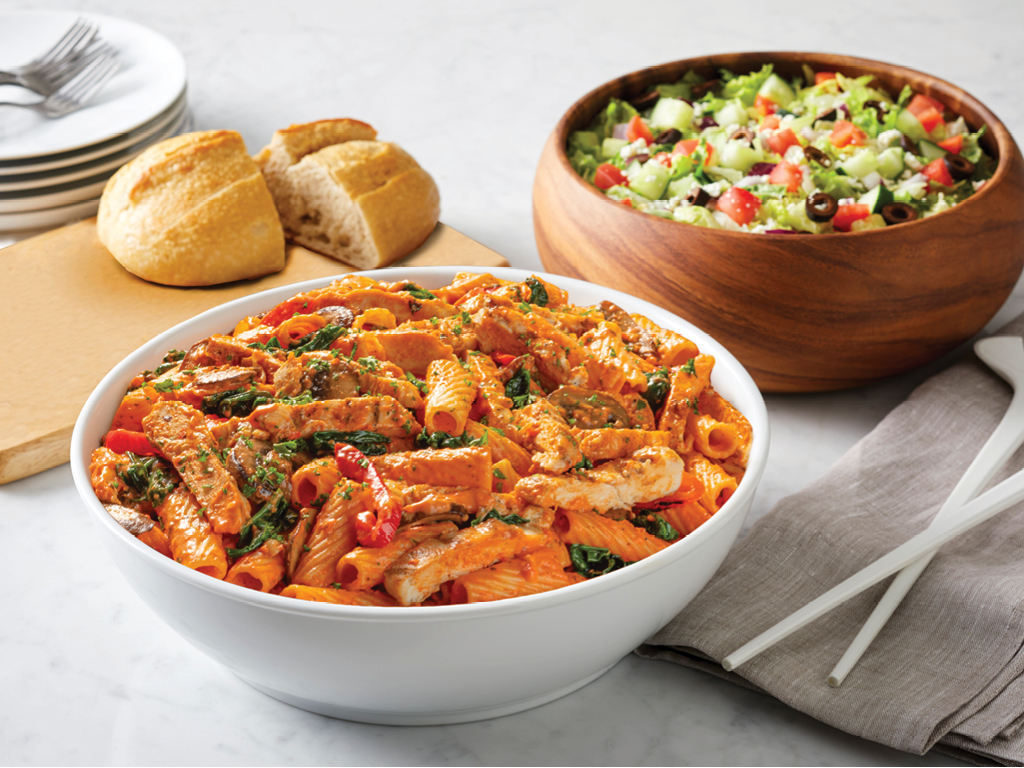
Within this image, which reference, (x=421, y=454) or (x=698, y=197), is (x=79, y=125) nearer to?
(x=698, y=197)

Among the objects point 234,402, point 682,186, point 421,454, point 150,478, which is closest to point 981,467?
point 682,186

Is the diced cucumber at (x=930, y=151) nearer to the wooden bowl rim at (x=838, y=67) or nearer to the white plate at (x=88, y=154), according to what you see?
the wooden bowl rim at (x=838, y=67)

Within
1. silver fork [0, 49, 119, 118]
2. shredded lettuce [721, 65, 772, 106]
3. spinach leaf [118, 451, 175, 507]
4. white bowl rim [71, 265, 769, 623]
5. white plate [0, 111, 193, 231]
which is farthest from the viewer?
silver fork [0, 49, 119, 118]

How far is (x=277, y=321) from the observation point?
2182 millimetres

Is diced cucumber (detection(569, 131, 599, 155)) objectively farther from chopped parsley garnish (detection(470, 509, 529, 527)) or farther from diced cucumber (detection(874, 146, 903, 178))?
chopped parsley garnish (detection(470, 509, 529, 527))

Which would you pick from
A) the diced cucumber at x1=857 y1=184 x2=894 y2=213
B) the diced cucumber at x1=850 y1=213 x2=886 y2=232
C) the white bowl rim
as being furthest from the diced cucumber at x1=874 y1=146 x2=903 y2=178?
the white bowl rim

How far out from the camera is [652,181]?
292cm

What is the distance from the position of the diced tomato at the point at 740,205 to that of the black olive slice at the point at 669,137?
1.37 feet

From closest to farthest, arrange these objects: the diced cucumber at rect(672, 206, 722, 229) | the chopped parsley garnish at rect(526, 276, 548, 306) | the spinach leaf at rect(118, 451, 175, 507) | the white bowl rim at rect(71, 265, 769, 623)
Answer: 1. the white bowl rim at rect(71, 265, 769, 623)
2. the spinach leaf at rect(118, 451, 175, 507)
3. the chopped parsley garnish at rect(526, 276, 548, 306)
4. the diced cucumber at rect(672, 206, 722, 229)

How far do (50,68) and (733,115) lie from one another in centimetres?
262

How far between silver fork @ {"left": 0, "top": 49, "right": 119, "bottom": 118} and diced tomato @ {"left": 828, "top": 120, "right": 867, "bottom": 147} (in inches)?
107

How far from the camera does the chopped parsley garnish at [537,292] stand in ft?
7.25

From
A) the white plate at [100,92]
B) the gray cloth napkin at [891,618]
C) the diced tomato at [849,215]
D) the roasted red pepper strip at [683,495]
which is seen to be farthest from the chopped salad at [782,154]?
the white plate at [100,92]

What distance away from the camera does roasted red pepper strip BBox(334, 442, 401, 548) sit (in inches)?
63.0
